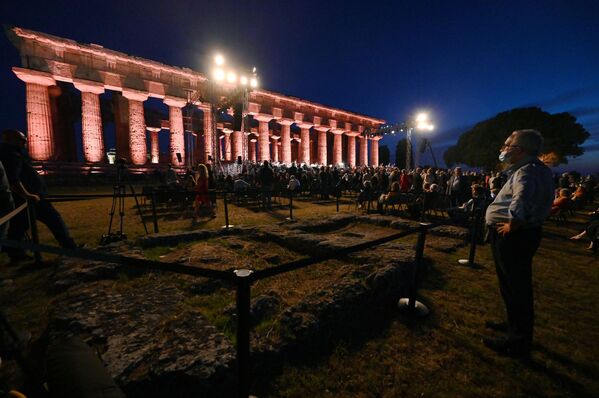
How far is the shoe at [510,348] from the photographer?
7.02 ft

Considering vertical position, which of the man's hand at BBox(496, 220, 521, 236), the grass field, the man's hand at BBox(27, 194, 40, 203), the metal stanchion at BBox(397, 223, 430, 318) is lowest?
the grass field

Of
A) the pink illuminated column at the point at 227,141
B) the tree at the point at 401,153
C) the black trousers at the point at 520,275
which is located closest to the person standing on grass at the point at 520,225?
the black trousers at the point at 520,275

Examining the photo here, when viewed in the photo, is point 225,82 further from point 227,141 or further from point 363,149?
point 363,149

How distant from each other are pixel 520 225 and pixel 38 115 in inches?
1075

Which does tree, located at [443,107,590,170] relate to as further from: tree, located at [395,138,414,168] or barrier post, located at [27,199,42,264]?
barrier post, located at [27,199,42,264]

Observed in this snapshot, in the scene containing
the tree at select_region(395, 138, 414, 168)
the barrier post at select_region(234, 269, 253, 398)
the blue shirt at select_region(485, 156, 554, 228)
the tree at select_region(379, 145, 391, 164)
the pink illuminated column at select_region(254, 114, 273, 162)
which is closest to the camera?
the barrier post at select_region(234, 269, 253, 398)

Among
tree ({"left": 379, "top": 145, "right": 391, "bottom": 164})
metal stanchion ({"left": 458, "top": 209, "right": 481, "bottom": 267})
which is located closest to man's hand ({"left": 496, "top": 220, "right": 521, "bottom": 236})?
metal stanchion ({"left": 458, "top": 209, "right": 481, "bottom": 267})

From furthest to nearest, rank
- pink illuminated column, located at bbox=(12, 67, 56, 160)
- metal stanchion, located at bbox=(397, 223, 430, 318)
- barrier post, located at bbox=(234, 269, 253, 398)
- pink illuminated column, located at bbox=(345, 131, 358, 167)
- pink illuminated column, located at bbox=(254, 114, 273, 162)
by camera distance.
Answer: pink illuminated column, located at bbox=(345, 131, 358, 167) < pink illuminated column, located at bbox=(254, 114, 273, 162) < pink illuminated column, located at bbox=(12, 67, 56, 160) < metal stanchion, located at bbox=(397, 223, 430, 318) < barrier post, located at bbox=(234, 269, 253, 398)

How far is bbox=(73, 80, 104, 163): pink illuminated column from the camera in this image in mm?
20109

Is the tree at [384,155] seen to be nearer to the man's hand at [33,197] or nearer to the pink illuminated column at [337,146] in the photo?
the pink illuminated column at [337,146]

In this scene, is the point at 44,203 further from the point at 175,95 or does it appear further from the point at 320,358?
the point at 175,95

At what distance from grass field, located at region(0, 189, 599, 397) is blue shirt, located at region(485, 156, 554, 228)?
119cm

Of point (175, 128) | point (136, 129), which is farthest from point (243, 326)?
point (175, 128)

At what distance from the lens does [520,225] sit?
1.98 m
